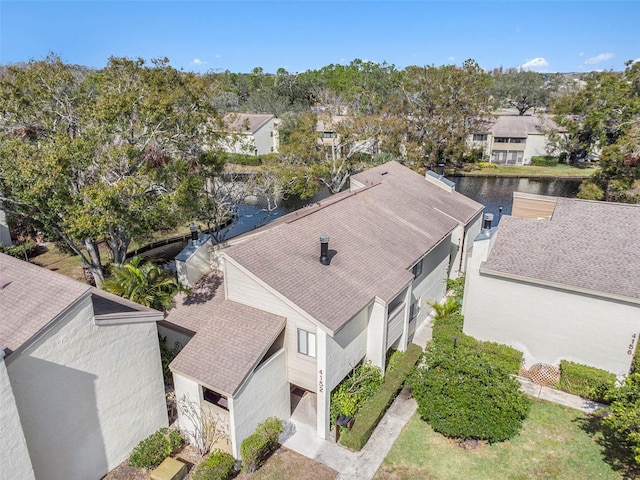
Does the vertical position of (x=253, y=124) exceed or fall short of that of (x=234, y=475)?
it exceeds it

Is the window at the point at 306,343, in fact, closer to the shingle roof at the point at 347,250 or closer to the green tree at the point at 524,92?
the shingle roof at the point at 347,250

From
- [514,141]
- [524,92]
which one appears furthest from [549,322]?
[524,92]

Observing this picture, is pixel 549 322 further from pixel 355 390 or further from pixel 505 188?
pixel 505 188

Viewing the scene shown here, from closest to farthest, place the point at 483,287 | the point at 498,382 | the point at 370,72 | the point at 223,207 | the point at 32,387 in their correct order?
the point at 32,387, the point at 498,382, the point at 483,287, the point at 223,207, the point at 370,72

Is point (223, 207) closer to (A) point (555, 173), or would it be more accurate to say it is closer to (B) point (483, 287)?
(B) point (483, 287)

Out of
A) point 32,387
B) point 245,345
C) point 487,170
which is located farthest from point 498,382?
point 487,170

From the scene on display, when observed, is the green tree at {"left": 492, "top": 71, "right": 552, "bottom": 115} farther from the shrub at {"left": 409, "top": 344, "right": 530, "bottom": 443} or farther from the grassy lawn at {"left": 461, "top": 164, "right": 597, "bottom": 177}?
the shrub at {"left": 409, "top": 344, "right": 530, "bottom": 443}
